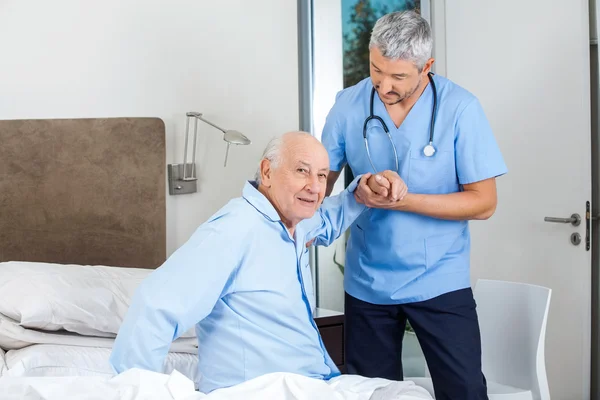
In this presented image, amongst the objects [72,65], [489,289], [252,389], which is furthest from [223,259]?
[72,65]

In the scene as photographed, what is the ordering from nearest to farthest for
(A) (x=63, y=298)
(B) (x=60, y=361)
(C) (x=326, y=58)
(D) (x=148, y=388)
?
1. (D) (x=148, y=388)
2. (B) (x=60, y=361)
3. (A) (x=63, y=298)
4. (C) (x=326, y=58)

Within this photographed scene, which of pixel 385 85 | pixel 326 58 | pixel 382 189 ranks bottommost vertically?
pixel 382 189

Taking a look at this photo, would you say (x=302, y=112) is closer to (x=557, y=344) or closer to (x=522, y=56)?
(x=522, y=56)

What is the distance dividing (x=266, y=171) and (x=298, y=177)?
84 mm

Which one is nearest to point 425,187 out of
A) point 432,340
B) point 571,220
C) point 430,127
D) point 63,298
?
point 430,127

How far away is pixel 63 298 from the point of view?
2.23 metres

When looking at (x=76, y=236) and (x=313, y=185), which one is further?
(x=76, y=236)

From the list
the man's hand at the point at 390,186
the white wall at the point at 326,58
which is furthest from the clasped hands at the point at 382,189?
the white wall at the point at 326,58

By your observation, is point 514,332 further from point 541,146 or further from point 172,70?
point 172,70

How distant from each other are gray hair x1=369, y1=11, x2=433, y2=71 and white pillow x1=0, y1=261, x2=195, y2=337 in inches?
44.7

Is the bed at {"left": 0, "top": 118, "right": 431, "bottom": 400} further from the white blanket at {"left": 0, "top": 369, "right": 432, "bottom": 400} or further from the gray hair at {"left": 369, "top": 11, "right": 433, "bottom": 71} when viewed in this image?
the gray hair at {"left": 369, "top": 11, "right": 433, "bottom": 71}

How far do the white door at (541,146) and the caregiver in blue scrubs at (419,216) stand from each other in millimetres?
882

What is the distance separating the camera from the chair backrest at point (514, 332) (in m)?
2.18

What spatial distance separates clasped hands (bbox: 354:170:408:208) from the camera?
1886 mm
